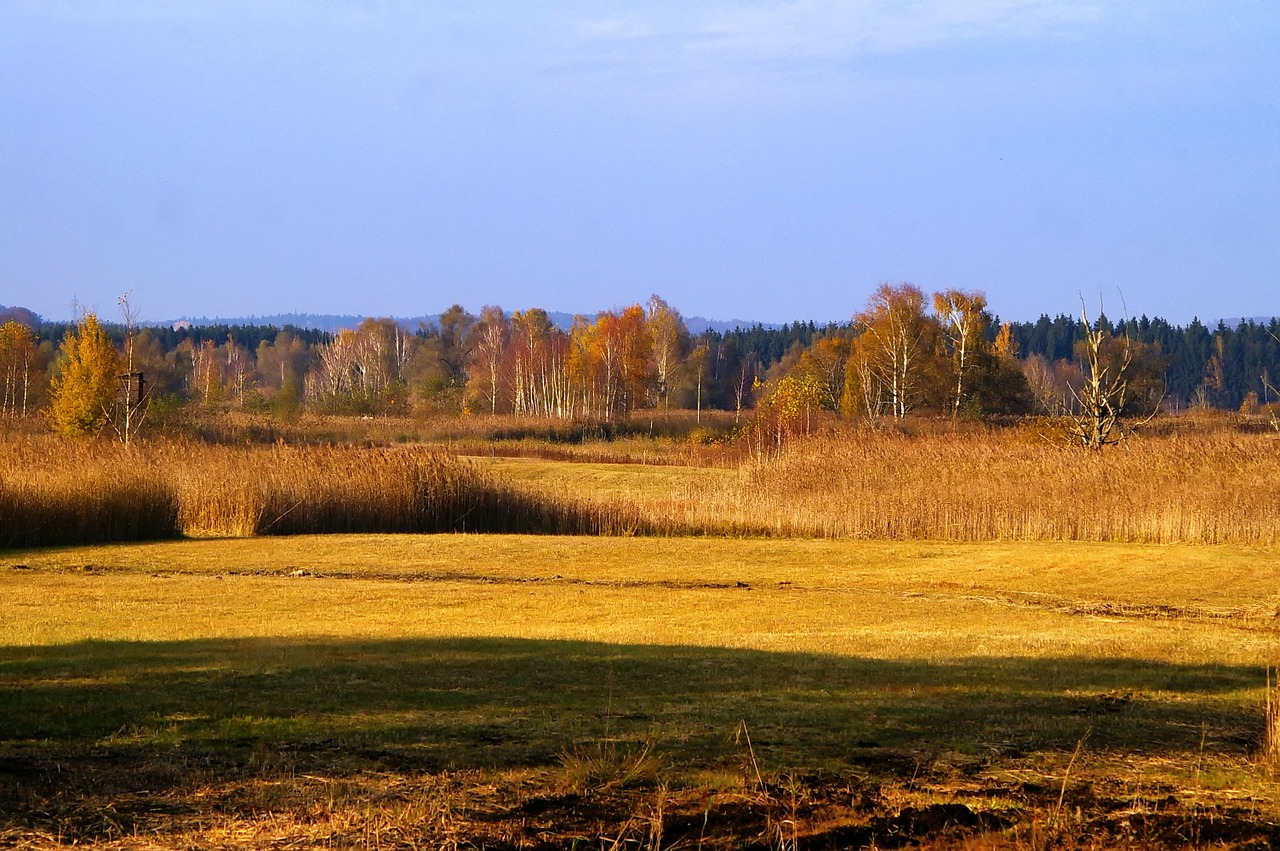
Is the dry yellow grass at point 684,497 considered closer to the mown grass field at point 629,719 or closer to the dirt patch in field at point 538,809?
the mown grass field at point 629,719

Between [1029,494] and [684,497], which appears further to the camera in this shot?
[684,497]

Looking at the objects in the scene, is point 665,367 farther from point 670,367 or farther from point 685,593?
point 685,593

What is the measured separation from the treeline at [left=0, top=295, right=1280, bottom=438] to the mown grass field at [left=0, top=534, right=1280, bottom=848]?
7553 mm

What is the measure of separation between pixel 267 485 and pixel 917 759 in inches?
758

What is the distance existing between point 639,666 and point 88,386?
38.3 m

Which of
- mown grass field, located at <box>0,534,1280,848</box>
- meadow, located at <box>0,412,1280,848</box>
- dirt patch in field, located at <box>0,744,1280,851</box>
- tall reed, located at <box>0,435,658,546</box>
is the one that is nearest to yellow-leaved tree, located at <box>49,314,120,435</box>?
tall reed, located at <box>0,435,658,546</box>

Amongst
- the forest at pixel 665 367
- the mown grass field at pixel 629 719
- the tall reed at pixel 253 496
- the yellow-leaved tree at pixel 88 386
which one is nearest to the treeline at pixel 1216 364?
the forest at pixel 665 367

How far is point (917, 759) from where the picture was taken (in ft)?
21.6

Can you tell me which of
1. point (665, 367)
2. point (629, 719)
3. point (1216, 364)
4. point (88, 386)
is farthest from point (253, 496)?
point (1216, 364)

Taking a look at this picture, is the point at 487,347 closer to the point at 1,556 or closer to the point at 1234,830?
the point at 1,556

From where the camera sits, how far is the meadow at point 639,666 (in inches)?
222

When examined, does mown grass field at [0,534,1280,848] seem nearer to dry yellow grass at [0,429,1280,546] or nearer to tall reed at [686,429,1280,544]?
tall reed at [686,429,1280,544]

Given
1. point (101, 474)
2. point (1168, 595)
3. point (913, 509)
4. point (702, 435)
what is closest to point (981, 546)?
point (913, 509)

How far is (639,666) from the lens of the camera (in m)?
9.52
